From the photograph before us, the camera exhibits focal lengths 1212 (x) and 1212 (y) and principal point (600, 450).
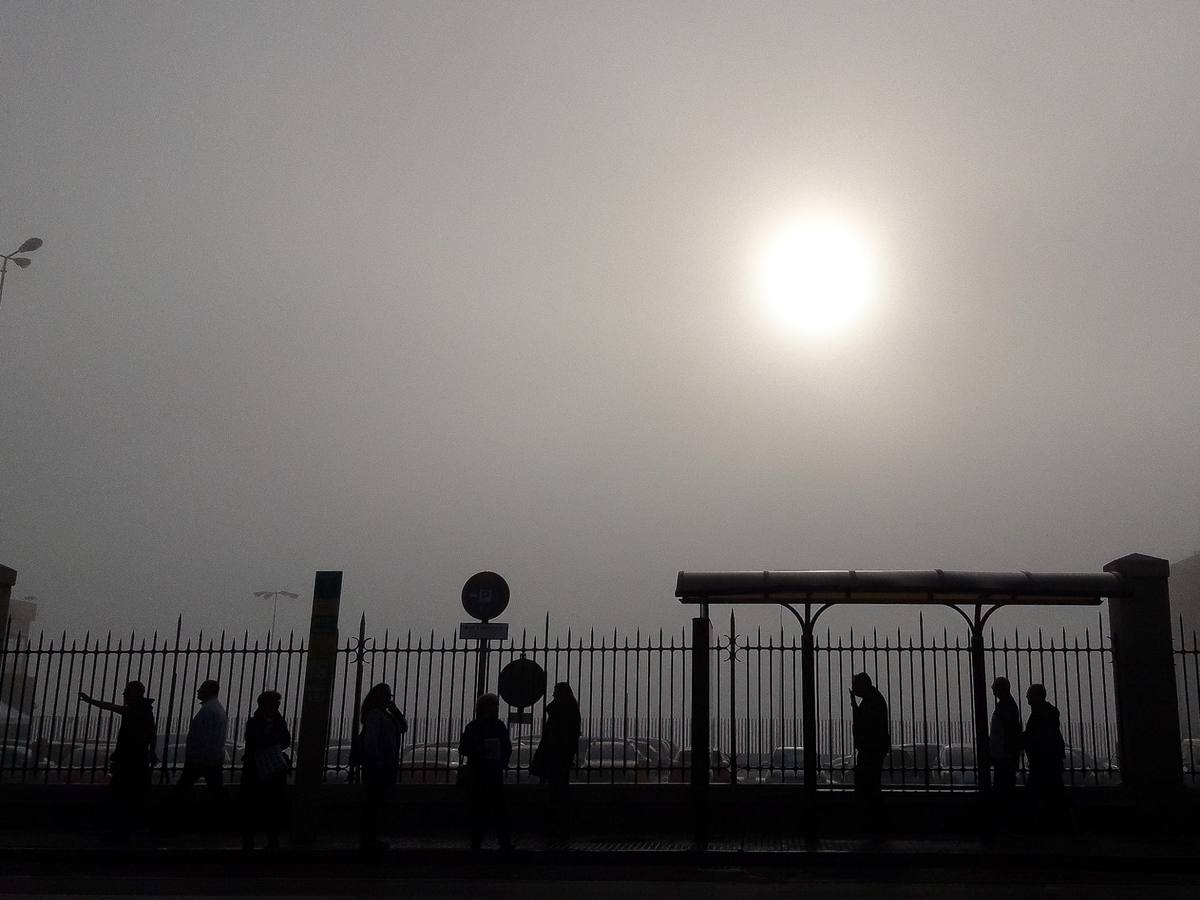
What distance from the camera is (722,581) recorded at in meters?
14.4

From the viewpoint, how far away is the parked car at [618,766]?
1478cm

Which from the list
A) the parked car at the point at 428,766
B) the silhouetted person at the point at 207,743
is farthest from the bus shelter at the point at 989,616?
the silhouetted person at the point at 207,743

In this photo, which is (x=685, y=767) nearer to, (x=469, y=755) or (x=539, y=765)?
(x=539, y=765)

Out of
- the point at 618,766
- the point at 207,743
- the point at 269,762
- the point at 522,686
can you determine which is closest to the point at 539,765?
the point at 522,686

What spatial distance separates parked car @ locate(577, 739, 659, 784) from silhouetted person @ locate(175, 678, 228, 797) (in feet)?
14.7

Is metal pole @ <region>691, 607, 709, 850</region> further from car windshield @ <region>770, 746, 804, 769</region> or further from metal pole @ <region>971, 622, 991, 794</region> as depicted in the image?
metal pole @ <region>971, 622, 991, 794</region>

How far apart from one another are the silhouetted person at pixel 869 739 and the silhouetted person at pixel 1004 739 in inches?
48.2

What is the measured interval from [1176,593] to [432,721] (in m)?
84.2

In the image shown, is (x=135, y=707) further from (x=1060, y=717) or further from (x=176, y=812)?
(x=1060, y=717)

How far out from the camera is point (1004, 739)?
14.2 m

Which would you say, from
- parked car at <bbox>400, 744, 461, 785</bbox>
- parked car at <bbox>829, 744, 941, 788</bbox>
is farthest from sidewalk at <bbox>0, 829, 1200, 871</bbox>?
parked car at <bbox>829, 744, 941, 788</bbox>

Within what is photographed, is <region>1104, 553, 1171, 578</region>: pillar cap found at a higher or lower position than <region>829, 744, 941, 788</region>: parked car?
higher

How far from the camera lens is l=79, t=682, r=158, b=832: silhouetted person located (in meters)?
13.8

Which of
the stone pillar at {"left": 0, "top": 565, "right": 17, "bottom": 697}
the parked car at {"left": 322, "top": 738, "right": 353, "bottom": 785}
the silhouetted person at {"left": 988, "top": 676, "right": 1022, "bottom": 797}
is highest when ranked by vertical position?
→ the stone pillar at {"left": 0, "top": 565, "right": 17, "bottom": 697}
